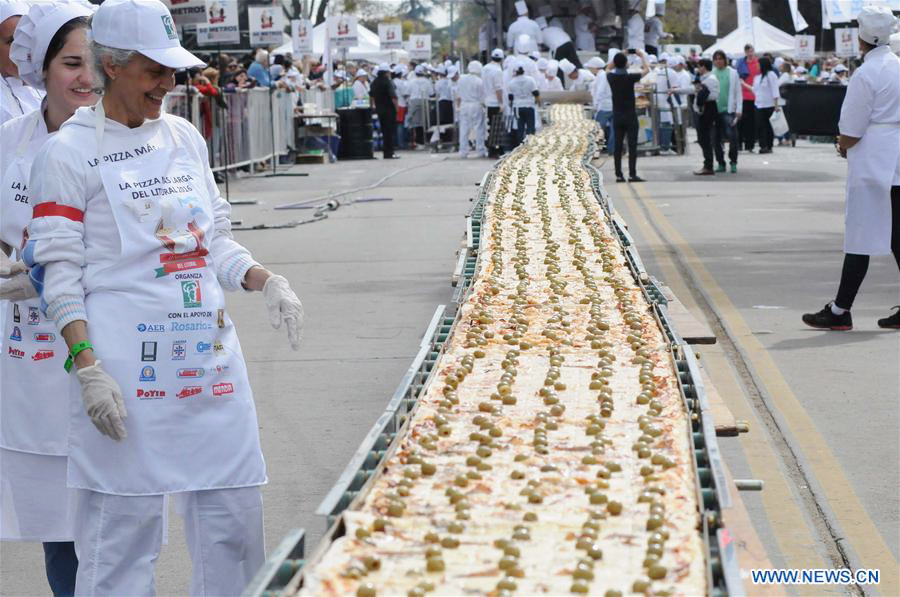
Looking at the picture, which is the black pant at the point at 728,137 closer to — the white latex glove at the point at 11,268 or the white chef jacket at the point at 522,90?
the white chef jacket at the point at 522,90

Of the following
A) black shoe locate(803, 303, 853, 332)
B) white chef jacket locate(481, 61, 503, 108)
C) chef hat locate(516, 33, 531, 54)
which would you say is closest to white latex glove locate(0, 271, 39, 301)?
black shoe locate(803, 303, 853, 332)

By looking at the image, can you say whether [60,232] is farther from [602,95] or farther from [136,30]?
[602,95]

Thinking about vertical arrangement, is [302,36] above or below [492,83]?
above

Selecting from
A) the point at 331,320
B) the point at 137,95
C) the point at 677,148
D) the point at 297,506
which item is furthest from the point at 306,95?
the point at 137,95

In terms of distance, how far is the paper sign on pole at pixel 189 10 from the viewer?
1969 centimetres

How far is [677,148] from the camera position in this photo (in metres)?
31.0

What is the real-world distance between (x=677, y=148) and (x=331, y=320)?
21.0 metres

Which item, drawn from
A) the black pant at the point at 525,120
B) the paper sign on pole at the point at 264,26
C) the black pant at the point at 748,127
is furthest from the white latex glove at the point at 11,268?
the paper sign on pole at the point at 264,26

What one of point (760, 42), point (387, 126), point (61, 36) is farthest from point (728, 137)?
point (760, 42)

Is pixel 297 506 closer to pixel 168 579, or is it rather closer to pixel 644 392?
pixel 168 579

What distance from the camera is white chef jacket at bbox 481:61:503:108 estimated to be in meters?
31.6

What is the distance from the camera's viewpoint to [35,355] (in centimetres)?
455

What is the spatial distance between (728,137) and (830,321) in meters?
15.4

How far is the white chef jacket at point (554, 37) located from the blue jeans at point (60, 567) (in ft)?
141
